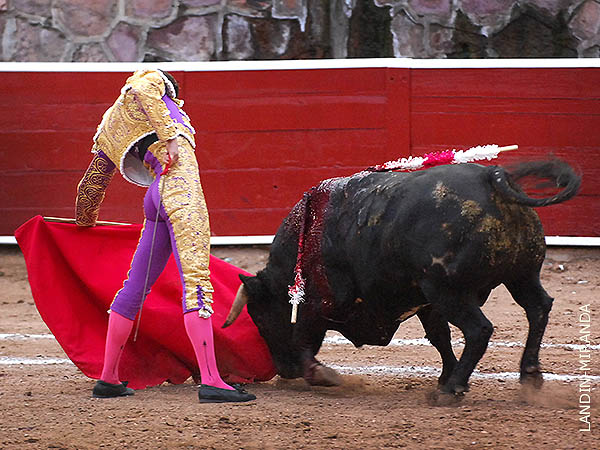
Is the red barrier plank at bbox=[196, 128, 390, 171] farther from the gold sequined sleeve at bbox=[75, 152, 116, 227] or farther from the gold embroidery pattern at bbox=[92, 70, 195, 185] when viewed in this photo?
the gold embroidery pattern at bbox=[92, 70, 195, 185]

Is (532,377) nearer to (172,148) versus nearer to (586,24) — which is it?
(172,148)

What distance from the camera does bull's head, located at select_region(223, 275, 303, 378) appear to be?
3.31 m

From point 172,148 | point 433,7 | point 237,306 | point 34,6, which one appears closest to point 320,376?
point 237,306

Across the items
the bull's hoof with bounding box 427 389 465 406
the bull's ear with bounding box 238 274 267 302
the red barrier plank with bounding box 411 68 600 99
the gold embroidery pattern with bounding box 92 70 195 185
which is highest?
the red barrier plank with bounding box 411 68 600 99

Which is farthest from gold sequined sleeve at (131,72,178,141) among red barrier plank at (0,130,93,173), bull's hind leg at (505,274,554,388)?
red barrier plank at (0,130,93,173)

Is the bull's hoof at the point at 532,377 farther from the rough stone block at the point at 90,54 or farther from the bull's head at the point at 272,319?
the rough stone block at the point at 90,54

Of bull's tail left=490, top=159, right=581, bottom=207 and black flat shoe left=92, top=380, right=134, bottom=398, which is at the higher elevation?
bull's tail left=490, top=159, right=581, bottom=207

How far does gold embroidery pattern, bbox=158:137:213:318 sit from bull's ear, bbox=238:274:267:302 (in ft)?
1.25

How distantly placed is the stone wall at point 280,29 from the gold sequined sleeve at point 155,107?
12.4ft

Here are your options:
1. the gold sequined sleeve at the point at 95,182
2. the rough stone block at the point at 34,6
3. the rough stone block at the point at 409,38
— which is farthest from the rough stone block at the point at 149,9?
the gold sequined sleeve at the point at 95,182

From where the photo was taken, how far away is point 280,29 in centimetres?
662

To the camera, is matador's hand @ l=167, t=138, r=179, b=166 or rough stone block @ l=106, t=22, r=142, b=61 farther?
rough stone block @ l=106, t=22, r=142, b=61

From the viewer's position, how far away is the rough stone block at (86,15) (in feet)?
21.8

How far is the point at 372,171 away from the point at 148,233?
0.77 metres
